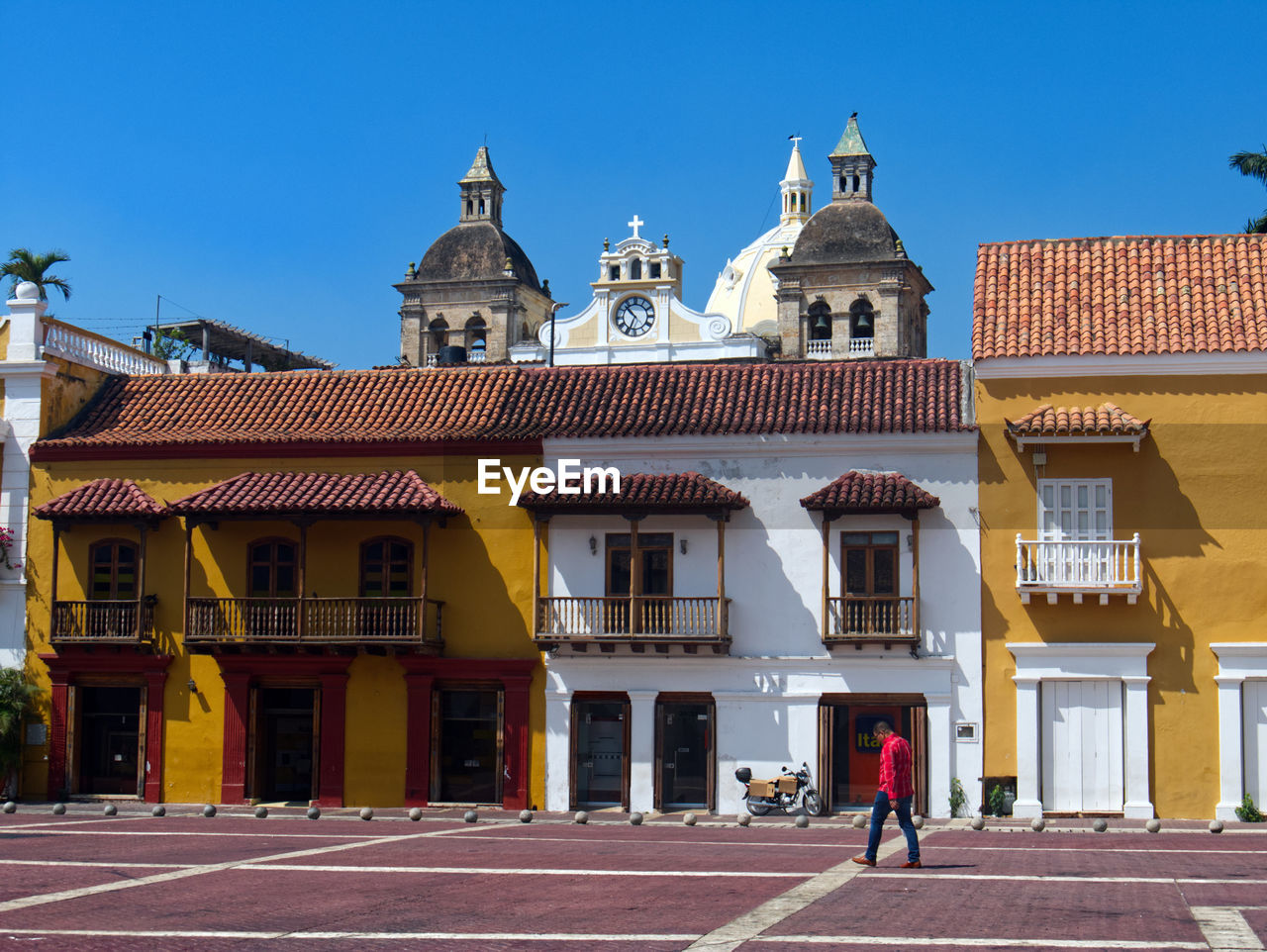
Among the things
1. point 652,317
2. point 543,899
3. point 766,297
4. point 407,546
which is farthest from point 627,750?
point 766,297

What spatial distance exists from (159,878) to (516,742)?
12.4m

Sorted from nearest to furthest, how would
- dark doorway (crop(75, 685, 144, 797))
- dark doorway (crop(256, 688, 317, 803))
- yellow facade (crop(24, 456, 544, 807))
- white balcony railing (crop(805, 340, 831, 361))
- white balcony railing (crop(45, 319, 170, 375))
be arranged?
yellow facade (crop(24, 456, 544, 807)) < dark doorway (crop(256, 688, 317, 803)) < dark doorway (crop(75, 685, 144, 797)) < white balcony railing (crop(45, 319, 170, 375)) < white balcony railing (crop(805, 340, 831, 361))

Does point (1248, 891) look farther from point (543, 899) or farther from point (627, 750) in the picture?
point (627, 750)

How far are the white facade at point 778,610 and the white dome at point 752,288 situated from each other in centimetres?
5606

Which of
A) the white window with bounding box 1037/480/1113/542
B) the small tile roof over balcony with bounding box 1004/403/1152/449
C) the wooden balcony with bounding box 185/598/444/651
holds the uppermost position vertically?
the small tile roof over balcony with bounding box 1004/403/1152/449

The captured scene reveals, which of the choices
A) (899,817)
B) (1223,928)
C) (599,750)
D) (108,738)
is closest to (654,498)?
(599,750)

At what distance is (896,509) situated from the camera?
26.6 metres

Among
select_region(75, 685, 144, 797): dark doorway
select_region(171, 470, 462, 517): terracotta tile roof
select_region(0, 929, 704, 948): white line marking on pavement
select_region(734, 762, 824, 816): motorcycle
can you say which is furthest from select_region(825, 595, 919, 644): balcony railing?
select_region(0, 929, 704, 948): white line marking on pavement

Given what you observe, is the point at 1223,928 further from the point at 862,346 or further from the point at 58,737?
the point at 862,346

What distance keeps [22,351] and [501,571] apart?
10.1 metres

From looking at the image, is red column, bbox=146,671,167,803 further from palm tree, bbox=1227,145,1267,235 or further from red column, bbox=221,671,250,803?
palm tree, bbox=1227,145,1267,235

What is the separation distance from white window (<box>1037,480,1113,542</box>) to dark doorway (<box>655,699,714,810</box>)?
20.7ft

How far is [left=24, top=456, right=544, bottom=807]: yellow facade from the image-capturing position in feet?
93.5

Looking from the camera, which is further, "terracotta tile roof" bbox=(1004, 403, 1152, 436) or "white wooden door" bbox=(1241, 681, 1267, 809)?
"terracotta tile roof" bbox=(1004, 403, 1152, 436)
